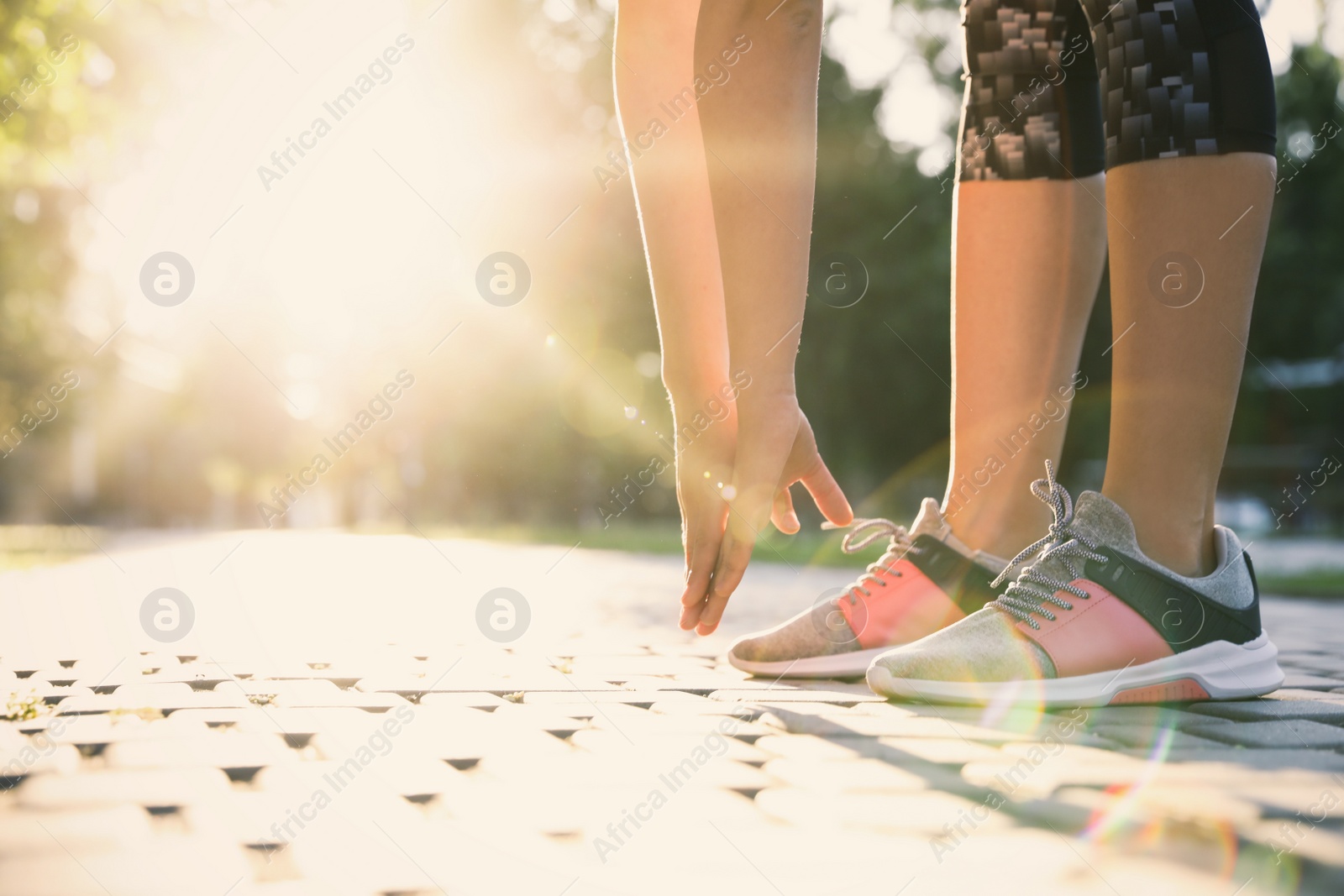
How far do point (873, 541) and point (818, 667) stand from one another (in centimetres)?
39

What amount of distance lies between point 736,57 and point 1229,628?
1.38 m

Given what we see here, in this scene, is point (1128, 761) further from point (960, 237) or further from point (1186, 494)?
point (960, 237)

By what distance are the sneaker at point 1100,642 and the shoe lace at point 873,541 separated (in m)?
0.38

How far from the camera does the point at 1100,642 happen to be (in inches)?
71.4

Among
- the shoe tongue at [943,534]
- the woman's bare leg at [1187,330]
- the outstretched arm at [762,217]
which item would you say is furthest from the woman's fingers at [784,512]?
the woman's bare leg at [1187,330]

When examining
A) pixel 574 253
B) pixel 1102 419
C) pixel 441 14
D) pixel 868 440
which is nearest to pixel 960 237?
pixel 441 14

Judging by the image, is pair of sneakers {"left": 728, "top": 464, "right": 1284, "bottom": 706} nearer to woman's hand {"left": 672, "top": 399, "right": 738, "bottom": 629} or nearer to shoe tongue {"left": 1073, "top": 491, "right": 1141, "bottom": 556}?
shoe tongue {"left": 1073, "top": 491, "right": 1141, "bottom": 556}

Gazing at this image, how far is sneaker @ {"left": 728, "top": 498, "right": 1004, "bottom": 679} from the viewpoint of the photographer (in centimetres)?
221

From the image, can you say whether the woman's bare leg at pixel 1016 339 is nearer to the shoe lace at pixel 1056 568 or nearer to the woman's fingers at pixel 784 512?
the shoe lace at pixel 1056 568

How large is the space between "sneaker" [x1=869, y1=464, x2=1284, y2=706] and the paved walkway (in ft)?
0.16

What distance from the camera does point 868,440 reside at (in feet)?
72.1

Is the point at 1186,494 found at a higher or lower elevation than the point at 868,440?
higher

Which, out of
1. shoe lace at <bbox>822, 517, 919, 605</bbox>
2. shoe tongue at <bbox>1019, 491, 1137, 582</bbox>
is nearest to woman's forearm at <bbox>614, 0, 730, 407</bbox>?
shoe lace at <bbox>822, 517, 919, 605</bbox>

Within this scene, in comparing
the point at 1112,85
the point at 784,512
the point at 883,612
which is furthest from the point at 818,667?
the point at 1112,85
